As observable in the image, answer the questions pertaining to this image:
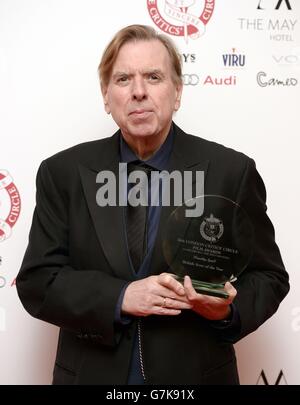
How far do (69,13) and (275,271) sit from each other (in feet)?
3.06

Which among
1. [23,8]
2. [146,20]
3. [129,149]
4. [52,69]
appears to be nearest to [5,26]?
[23,8]

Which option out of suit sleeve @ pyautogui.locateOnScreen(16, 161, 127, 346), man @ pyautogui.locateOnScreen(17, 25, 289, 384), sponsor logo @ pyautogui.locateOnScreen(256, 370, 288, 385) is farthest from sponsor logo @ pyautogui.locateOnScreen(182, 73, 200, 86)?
sponsor logo @ pyautogui.locateOnScreen(256, 370, 288, 385)

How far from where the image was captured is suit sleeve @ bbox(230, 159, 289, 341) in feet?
3.94

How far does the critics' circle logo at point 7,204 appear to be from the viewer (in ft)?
5.45

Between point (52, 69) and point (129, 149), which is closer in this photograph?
point (129, 149)

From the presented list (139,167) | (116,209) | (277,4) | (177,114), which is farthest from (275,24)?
(116,209)

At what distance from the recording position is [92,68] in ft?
5.39

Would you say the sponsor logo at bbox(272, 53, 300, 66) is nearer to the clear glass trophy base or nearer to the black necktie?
the black necktie

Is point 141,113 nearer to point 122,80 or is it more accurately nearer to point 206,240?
point 122,80

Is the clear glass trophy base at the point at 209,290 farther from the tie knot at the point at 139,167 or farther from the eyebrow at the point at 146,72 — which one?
the eyebrow at the point at 146,72

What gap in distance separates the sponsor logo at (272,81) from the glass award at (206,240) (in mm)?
655

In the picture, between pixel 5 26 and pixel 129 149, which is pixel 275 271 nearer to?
pixel 129 149

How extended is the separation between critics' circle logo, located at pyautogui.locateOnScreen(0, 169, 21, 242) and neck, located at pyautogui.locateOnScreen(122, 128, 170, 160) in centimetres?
51
